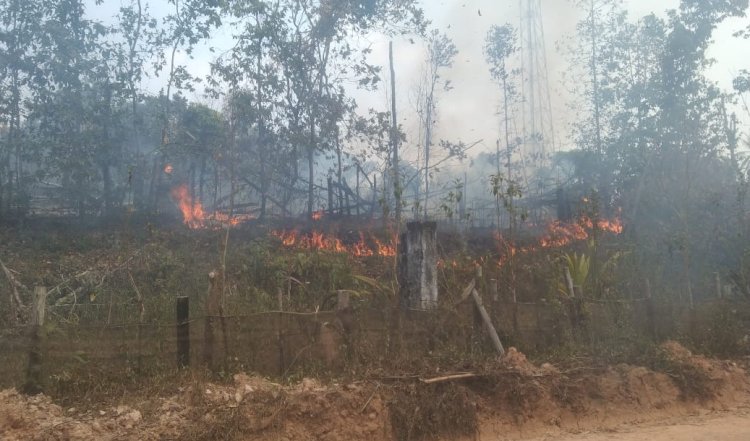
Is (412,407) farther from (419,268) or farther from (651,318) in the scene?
(651,318)

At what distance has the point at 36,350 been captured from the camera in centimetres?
746

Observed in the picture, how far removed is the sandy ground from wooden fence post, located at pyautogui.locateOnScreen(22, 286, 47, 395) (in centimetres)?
639

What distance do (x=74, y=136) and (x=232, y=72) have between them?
6323 mm

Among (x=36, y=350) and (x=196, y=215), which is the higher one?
(x=196, y=215)

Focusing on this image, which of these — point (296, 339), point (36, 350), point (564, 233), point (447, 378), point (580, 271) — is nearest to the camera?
point (36, 350)

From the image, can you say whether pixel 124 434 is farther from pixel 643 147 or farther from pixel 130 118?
pixel 643 147

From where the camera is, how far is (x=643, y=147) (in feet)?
77.7

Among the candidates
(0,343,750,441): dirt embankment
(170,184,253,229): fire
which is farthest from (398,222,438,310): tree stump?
(170,184,253,229): fire

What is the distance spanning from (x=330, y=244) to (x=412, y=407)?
41.4 feet

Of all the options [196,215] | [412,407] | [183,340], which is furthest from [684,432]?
[196,215]

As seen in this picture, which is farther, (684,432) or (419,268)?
(419,268)

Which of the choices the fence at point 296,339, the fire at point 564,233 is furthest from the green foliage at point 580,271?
the fire at point 564,233

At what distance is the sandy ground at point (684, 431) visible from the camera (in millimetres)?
7641

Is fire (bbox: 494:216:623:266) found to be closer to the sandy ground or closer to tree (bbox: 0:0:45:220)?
the sandy ground
